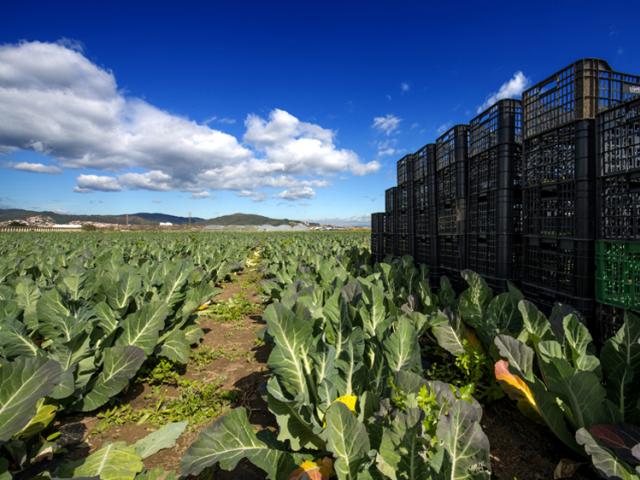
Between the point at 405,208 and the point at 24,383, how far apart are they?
22.1 feet

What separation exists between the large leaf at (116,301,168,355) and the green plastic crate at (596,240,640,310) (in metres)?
3.91

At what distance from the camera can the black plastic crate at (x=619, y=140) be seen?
253 centimetres

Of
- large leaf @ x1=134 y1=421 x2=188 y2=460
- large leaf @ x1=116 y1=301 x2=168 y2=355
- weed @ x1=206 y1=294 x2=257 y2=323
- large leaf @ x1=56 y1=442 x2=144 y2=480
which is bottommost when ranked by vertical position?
weed @ x1=206 y1=294 x2=257 y2=323

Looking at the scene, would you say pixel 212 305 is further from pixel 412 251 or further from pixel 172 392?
pixel 412 251

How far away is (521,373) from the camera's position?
2.36 metres

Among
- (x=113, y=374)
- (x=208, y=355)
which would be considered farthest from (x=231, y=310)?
(x=113, y=374)

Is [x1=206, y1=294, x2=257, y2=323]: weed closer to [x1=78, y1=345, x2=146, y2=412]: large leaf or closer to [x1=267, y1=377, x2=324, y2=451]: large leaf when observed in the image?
[x1=78, y1=345, x2=146, y2=412]: large leaf

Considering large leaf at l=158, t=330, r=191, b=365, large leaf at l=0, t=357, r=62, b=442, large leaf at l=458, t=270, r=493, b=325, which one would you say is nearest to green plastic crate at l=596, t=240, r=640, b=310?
large leaf at l=458, t=270, r=493, b=325

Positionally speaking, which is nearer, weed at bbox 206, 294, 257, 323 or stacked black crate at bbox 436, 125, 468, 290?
stacked black crate at bbox 436, 125, 468, 290

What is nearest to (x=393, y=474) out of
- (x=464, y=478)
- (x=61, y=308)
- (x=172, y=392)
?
(x=464, y=478)

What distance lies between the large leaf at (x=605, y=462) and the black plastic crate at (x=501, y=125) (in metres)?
3.18

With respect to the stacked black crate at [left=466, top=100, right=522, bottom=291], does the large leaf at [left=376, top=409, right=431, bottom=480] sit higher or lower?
lower

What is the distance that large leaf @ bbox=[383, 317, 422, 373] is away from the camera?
2.45 meters

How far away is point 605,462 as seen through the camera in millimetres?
1606
